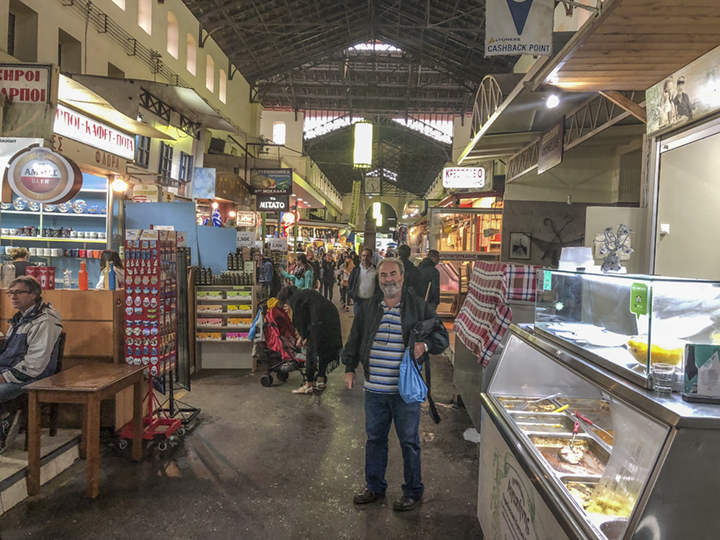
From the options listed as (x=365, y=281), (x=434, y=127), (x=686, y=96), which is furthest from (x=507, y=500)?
(x=434, y=127)

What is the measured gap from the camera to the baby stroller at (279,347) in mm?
7082

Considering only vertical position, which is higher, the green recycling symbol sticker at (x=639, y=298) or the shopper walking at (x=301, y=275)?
the green recycling symbol sticker at (x=639, y=298)

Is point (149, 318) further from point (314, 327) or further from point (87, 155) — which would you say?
point (87, 155)

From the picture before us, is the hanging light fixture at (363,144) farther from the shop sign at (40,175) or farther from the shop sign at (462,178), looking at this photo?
the shop sign at (40,175)

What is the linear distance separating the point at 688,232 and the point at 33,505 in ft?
21.4

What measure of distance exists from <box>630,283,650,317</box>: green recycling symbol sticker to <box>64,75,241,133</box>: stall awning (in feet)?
22.0

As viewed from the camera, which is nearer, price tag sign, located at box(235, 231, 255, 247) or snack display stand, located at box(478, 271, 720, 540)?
snack display stand, located at box(478, 271, 720, 540)

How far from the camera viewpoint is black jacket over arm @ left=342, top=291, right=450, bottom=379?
3.66 meters

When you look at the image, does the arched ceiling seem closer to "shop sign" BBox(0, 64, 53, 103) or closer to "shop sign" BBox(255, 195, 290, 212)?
"shop sign" BBox(255, 195, 290, 212)

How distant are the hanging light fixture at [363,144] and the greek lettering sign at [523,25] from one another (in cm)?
1023

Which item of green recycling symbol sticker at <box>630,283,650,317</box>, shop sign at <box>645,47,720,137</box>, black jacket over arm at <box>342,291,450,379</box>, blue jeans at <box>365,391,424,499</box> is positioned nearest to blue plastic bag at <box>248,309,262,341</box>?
black jacket over arm at <box>342,291,450,379</box>

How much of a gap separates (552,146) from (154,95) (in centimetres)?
713

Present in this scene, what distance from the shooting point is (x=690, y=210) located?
Answer: 195 inches

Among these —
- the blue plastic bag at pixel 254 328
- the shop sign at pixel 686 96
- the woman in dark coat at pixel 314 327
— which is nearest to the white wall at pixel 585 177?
the shop sign at pixel 686 96
